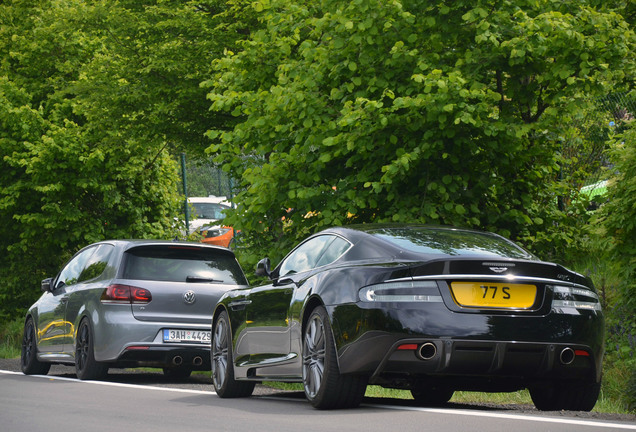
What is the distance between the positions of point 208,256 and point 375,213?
201 cm

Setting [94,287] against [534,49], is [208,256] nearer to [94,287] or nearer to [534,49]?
[94,287]

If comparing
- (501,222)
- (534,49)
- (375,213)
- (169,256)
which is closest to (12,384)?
(169,256)

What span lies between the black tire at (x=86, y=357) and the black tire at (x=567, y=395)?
228 inches

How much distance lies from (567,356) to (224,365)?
392cm

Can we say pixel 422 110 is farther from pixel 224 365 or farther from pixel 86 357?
pixel 86 357

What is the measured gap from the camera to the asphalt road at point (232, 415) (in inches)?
277

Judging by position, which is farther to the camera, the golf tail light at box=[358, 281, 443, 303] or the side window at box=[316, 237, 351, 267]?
the side window at box=[316, 237, 351, 267]

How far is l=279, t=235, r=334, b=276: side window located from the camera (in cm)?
914

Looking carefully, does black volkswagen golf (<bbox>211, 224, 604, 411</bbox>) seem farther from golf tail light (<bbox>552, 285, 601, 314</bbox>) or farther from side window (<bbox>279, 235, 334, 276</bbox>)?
side window (<bbox>279, 235, 334, 276</bbox>)

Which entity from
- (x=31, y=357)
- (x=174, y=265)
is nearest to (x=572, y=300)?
(x=174, y=265)

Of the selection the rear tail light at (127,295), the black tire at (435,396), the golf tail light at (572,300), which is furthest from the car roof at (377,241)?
the rear tail light at (127,295)

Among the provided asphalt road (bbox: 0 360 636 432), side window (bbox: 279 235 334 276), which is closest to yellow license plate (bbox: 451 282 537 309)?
asphalt road (bbox: 0 360 636 432)

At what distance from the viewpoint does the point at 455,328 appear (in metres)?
7.43

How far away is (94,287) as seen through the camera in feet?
42.8
